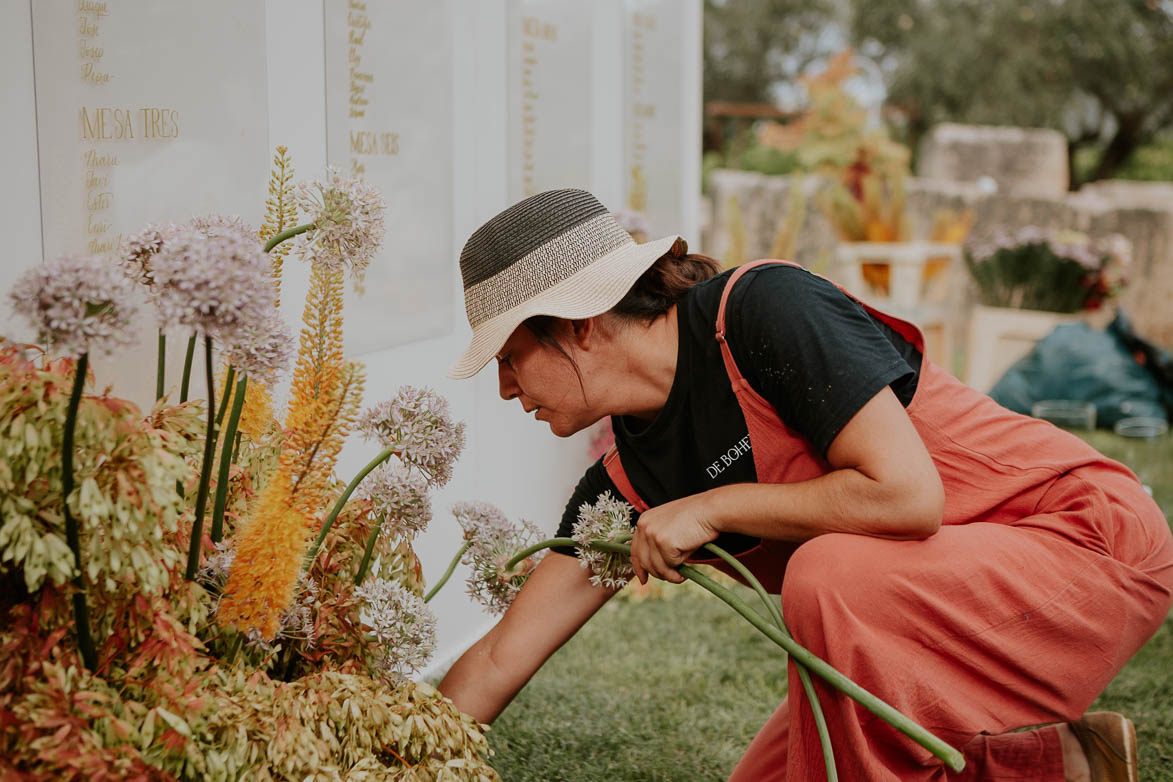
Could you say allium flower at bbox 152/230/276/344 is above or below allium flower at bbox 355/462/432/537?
above

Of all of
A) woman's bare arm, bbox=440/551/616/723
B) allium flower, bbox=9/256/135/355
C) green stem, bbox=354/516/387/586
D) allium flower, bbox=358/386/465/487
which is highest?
allium flower, bbox=9/256/135/355

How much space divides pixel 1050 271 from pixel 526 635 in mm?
6257

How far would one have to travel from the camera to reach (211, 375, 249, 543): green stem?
4.56 feet

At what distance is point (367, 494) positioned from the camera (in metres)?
1.68

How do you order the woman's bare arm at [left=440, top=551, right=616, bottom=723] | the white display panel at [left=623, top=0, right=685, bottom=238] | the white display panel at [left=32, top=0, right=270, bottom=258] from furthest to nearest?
the white display panel at [left=623, top=0, right=685, bottom=238] → the woman's bare arm at [left=440, top=551, right=616, bottom=723] → the white display panel at [left=32, top=0, right=270, bottom=258]

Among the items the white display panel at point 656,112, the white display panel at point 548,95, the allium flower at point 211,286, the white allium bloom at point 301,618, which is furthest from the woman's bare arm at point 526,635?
the white display panel at point 656,112

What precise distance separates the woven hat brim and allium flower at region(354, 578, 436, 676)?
0.32 meters

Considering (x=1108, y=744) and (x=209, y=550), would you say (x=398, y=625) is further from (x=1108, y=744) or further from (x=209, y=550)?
(x=1108, y=744)

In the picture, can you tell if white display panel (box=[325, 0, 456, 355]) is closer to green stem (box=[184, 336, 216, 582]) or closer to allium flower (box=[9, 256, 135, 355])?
green stem (box=[184, 336, 216, 582])

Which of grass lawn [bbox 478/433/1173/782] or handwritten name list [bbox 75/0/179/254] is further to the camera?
grass lawn [bbox 478/433/1173/782]

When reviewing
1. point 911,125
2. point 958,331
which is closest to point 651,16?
point 958,331

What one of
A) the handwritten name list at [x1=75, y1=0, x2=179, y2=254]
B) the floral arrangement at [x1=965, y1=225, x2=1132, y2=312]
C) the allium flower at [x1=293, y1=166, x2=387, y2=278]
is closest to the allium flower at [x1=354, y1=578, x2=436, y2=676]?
the allium flower at [x1=293, y1=166, x2=387, y2=278]

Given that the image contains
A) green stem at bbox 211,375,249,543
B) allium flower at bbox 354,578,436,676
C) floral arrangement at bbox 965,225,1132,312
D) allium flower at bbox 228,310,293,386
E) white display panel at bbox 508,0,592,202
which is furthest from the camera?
floral arrangement at bbox 965,225,1132,312

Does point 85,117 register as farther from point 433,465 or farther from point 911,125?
point 911,125
